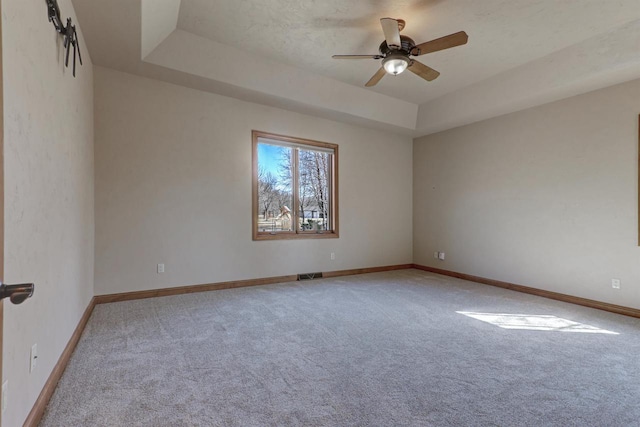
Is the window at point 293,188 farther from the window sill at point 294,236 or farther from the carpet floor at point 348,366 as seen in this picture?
the carpet floor at point 348,366

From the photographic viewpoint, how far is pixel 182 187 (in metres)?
4.06

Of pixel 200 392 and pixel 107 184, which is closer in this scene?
pixel 200 392

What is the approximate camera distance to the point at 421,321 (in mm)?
3162

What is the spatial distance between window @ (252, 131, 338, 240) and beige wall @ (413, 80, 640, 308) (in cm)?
202

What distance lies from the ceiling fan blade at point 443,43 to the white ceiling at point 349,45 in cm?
35

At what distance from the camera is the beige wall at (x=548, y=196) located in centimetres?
361

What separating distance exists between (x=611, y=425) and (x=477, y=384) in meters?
0.63

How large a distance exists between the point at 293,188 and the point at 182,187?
1.69 m

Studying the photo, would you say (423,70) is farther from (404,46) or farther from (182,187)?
(182,187)

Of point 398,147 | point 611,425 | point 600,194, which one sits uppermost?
point 398,147

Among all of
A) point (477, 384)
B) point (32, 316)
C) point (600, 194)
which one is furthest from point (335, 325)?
point (600, 194)

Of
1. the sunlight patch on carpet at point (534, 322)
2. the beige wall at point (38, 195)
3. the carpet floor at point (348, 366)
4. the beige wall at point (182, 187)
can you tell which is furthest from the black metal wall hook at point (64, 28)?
the sunlight patch on carpet at point (534, 322)

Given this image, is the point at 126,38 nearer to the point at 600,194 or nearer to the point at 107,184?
the point at 107,184

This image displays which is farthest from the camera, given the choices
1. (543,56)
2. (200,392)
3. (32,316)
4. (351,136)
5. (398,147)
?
(398,147)
